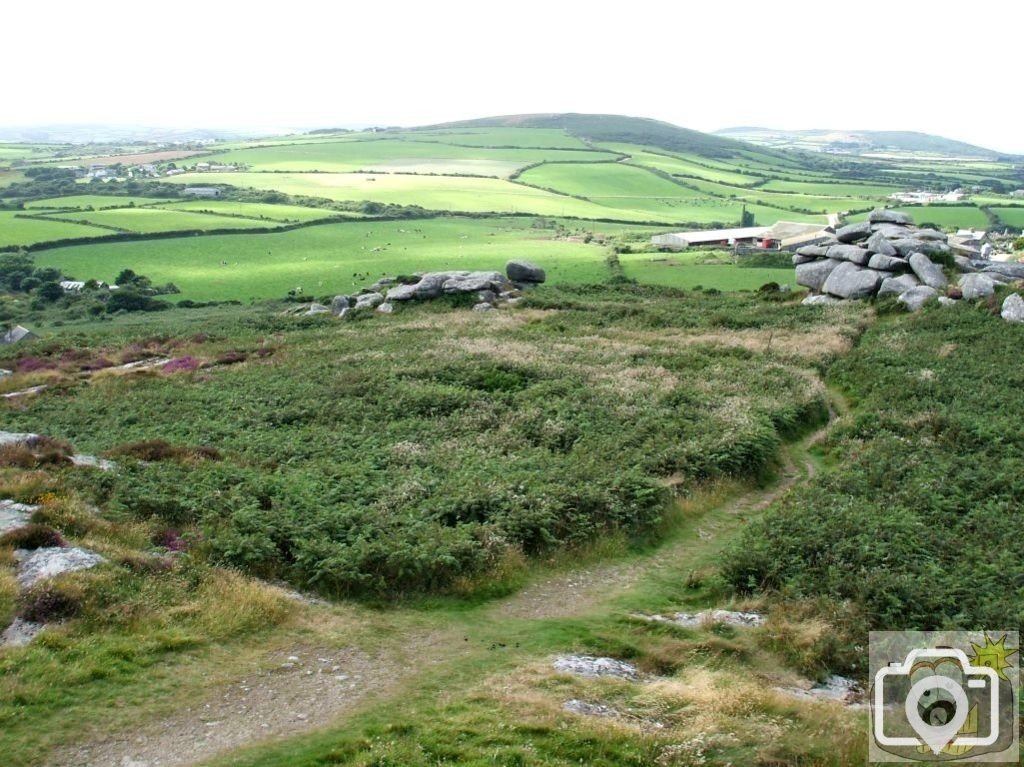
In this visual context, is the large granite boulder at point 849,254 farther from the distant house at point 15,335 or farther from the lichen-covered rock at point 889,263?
the distant house at point 15,335

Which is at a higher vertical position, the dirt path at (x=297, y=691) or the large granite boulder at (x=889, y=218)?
the large granite boulder at (x=889, y=218)

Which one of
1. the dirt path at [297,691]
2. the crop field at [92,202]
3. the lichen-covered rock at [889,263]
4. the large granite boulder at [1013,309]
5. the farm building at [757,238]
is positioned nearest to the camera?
the dirt path at [297,691]

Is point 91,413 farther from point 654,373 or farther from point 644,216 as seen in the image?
point 644,216

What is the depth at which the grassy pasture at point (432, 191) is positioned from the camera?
134625 millimetres

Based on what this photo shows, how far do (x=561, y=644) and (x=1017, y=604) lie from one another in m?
8.98

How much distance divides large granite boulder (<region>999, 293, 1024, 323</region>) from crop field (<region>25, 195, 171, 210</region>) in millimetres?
125978

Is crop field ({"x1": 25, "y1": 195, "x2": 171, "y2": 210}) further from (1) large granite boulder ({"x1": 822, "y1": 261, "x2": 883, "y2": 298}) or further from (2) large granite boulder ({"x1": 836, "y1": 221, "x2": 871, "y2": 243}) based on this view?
(1) large granite boulder ({"x1": 822, "y1": 261, "x2": 883, "y2": 298})

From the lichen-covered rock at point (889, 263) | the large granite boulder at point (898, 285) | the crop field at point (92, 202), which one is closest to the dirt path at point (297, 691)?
the large granite boulder at point (898, 285)

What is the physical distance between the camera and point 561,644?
48.8 ft

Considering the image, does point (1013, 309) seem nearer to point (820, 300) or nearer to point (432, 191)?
point (820, 300)

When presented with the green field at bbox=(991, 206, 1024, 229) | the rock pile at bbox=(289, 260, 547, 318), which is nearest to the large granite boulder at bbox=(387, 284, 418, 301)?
the rock pile at bbox=(289, 260, 547, 318)

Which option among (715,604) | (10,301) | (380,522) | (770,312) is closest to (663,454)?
(715,604)

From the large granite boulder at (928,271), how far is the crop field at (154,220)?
86.9 meters

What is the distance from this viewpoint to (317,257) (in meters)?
93.4
